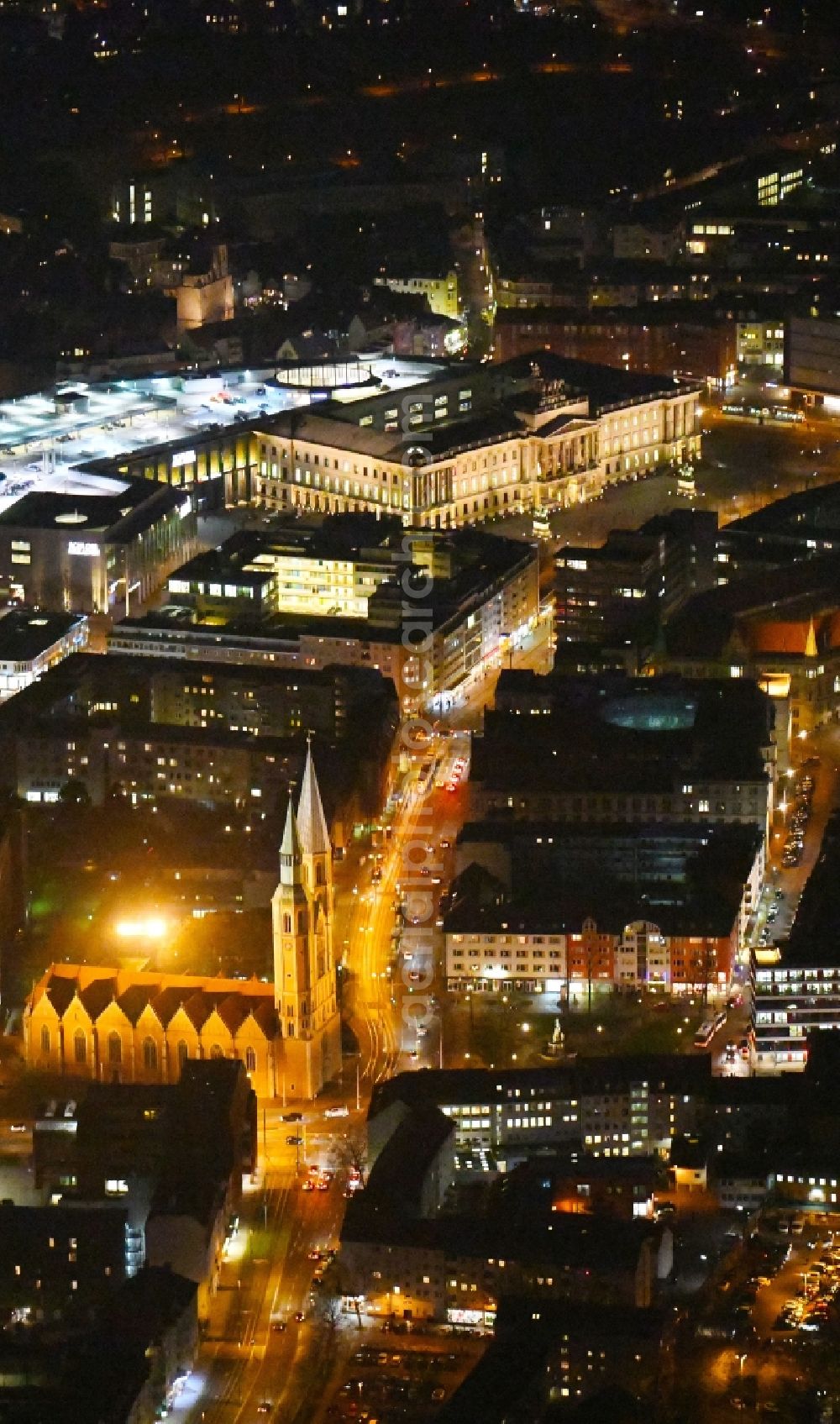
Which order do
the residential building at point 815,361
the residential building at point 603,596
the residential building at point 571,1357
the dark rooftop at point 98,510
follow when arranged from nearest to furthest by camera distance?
the residential building at point 571,1357
the residential building at point 603,596
the dark rooftop at point 98,510
the residential building at point 815,361

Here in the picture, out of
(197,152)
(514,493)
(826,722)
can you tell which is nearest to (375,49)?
(197,152)

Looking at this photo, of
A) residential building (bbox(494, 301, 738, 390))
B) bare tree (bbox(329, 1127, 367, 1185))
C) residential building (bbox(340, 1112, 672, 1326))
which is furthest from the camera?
residential building (bbox(494, 301, 738, 390))

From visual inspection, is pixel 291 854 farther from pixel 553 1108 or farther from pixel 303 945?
pixel 553 1108

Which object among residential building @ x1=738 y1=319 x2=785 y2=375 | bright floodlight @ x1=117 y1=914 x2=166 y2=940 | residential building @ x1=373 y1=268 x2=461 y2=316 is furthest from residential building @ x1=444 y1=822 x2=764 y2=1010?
residential building @ x1=373 y1=268 x2=461 y2=316

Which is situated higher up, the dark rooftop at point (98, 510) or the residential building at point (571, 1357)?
the dark rooftop at point (98, 510)

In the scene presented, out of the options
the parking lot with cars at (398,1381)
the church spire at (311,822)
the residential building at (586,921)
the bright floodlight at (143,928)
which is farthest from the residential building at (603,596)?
the parking lot with cars at (398,1381)

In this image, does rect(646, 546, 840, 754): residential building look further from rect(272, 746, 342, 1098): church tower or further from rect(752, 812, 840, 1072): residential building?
rect(272, 746, 342, 1098): church tower

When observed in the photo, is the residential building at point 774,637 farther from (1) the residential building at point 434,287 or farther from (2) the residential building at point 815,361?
(1) the residential building at point 434,287

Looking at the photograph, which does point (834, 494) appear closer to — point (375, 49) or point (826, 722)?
point (826, 722)
